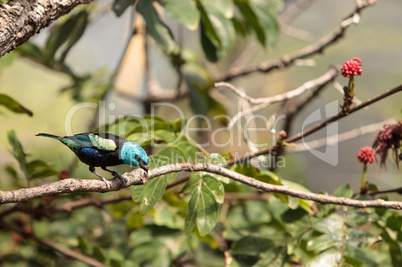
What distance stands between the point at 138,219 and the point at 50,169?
24.3 inches

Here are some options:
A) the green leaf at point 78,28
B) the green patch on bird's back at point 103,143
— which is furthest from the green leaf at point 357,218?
the green leaf at point 78,28

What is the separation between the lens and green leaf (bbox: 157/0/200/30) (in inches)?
89.4

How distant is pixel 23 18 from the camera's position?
1.58 m

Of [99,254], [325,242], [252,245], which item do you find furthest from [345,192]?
[99,254]

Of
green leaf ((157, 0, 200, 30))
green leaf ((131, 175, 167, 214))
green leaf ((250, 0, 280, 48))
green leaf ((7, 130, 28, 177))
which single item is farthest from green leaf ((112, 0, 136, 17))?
green leaf ((250, 0, 280, 48))

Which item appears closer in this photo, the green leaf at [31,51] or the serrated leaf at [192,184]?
the serrated leaf at [192,184]

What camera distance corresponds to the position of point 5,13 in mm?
1531

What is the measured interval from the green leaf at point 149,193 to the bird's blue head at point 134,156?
273mm

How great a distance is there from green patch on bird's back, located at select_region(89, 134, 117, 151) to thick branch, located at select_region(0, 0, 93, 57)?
442 mm

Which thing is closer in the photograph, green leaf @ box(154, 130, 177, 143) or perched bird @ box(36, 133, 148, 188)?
perched bird @ box(36, 133, 148, 188)

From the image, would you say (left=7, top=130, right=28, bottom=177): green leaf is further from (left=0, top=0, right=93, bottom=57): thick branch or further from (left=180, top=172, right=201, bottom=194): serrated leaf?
(left=180, top=172, right=201, bottom=194): serrated leaf

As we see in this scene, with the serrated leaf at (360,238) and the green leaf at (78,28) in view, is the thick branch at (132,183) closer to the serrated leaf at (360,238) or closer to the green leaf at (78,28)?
the serrated leaf at (360,238)

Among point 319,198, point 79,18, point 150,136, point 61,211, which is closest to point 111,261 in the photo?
point 61,211

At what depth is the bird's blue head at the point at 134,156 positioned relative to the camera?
1564 millimetres
